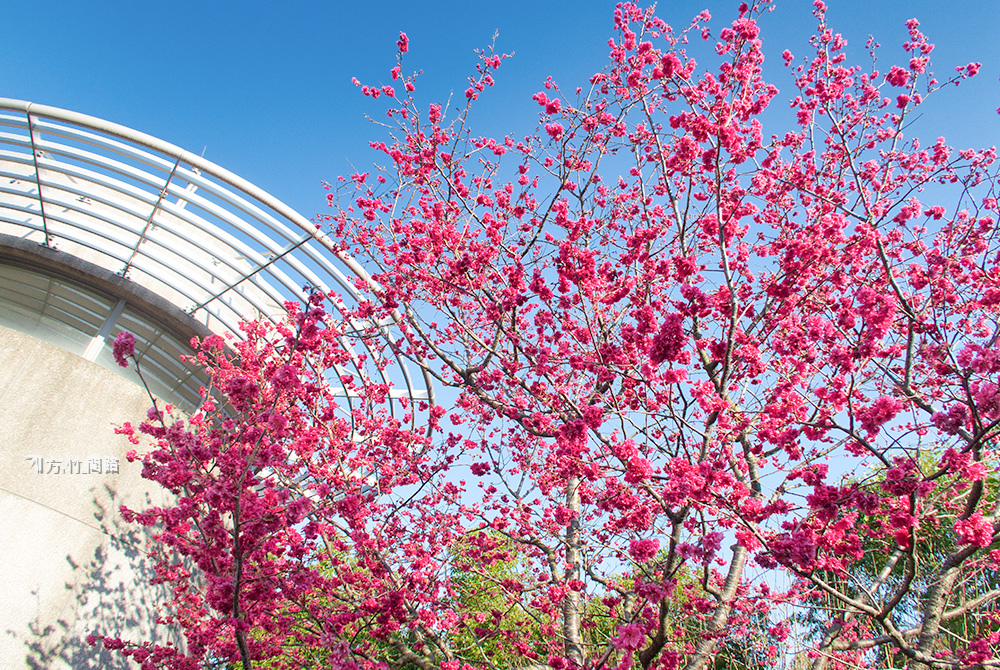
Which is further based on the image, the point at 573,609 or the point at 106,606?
the point at 106,606

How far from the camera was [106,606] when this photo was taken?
274 inches

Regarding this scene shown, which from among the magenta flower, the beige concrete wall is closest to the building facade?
the beige concrete wall

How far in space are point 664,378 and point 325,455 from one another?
4478mm

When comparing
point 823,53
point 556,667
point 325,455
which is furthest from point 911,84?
point 325,455

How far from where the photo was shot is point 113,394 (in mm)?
7656

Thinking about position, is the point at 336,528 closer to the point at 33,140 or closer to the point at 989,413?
the point at 989,413

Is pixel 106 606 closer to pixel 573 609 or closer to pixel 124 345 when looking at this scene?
pixel 124 345

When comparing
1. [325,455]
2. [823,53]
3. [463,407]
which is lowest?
[325,455]

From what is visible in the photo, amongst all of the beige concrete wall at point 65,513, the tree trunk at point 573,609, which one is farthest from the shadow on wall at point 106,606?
the tree trunk at point 573,609

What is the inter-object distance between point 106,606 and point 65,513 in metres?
1.32

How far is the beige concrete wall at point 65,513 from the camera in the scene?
254 inches

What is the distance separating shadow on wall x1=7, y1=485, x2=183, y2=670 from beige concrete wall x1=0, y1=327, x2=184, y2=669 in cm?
1

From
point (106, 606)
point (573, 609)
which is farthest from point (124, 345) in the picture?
point (106, 606)

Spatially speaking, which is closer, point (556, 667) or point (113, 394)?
point (556, 667)
